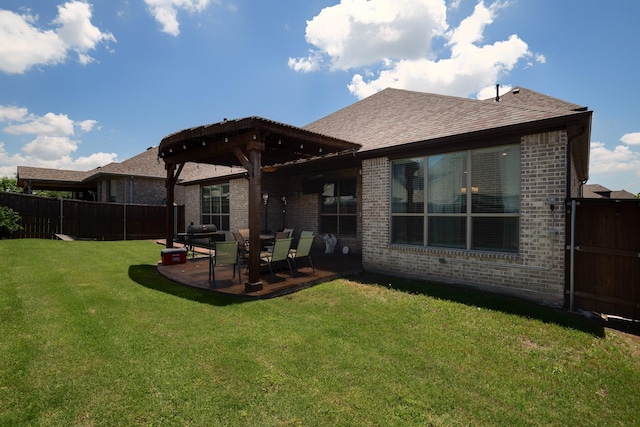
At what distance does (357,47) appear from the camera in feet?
34.4

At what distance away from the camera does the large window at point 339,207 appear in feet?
34.4

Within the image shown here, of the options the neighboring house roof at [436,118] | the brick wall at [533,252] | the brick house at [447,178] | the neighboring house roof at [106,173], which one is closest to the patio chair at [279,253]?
the brick house at [447,178]

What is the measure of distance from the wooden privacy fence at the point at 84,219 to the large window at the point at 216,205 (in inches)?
150

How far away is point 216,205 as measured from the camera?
14922 millimetres

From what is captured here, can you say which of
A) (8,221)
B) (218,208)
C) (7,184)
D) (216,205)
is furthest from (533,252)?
(7,184)

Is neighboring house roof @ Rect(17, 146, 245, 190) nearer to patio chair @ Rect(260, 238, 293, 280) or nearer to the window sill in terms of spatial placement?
patio chair @ Rect(260, 238, 293, 280)

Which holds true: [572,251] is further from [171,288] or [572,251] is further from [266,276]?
[171,288]

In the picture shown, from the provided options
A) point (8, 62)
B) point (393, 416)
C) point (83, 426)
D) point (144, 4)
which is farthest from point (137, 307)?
point (8, 62)

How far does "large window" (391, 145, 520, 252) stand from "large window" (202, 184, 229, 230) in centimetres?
938

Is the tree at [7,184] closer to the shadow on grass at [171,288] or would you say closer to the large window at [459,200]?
the shadow on grass at [171,288]

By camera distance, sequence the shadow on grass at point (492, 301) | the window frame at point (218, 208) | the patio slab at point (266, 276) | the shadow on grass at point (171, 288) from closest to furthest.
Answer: the shadow on grass at point (492, 301)
the shadow on grass at point (171, 288)
the patio slab at point (266, 276)
the window frame at point (218, 208)

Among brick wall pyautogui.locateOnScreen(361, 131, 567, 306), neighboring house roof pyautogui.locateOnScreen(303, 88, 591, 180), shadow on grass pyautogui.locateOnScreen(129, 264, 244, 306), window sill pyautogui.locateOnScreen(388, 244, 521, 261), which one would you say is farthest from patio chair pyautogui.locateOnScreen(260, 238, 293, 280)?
brick wall pyautogui.locateOnScreen(361, 131, 567, 306)

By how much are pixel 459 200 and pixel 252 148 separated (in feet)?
15.0

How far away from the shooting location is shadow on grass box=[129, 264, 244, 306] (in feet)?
17.9
